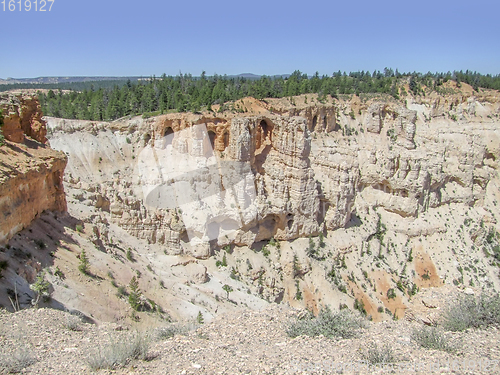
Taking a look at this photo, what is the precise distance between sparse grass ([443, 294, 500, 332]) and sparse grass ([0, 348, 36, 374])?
1257 centimetres

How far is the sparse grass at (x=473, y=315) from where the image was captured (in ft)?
38.5

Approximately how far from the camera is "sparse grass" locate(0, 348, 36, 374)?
857cm

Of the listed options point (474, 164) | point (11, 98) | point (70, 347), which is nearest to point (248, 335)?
point (70, 347)

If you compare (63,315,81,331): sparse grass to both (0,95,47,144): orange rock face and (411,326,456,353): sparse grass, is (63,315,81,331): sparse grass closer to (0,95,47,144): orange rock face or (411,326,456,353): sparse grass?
(0,95,47,144): orange rock face

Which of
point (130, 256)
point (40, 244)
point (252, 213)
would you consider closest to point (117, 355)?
point (40, 244)

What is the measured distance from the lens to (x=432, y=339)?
1059cm

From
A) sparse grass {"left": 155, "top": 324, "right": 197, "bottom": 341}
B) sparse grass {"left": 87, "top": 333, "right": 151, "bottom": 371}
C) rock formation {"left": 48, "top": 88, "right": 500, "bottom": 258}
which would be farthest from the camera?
rock formation {"left": 48, "top": 88, "right": 500, "bottom": 258}

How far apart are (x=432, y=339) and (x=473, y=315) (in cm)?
260

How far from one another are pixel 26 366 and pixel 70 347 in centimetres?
160

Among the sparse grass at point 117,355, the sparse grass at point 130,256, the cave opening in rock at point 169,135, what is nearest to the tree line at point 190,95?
the cave opening in rock at point 169,135

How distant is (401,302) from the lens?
1276 inches

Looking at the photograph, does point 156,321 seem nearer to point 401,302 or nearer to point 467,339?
point 467,339

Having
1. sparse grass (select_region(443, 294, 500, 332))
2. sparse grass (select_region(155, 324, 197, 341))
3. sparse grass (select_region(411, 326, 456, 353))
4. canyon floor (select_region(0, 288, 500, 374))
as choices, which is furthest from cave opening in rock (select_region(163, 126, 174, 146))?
sparse grass (select_region(411, 326, 456, 353))

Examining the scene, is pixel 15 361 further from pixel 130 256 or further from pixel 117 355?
pixel 130 256
